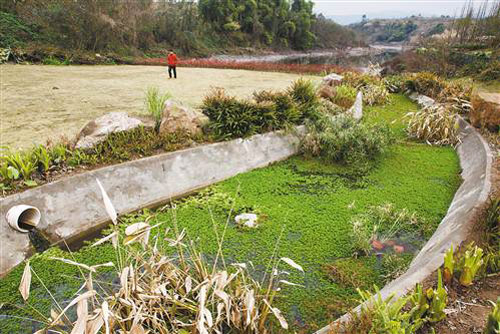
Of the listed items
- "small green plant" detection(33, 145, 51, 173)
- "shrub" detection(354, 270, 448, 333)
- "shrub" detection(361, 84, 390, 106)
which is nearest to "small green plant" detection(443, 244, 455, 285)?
"shrub" detection(354, 270, 448, 333)

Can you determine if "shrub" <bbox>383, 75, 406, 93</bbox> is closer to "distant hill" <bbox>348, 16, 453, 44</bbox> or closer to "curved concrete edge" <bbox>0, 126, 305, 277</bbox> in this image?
"curved concrete edge" <bbox>0, 126, 305, 277</bbox>

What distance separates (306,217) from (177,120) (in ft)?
8.86

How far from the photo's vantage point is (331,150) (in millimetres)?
5918

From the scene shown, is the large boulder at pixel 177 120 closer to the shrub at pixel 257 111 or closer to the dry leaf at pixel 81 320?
the shrub at pixel 257 111

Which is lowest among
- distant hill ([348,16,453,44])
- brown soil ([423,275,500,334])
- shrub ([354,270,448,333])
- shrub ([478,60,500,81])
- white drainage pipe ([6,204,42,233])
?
white drainage pipe ([6,204,42,233])

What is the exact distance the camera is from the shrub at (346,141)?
5.82 meters

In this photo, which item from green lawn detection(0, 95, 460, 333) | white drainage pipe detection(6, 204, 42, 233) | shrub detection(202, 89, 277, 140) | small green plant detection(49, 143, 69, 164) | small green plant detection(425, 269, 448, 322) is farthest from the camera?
shrub detection(202, 89, 277, 140)

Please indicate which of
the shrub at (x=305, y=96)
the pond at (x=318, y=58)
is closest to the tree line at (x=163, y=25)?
the pond at (x=318, y=58)

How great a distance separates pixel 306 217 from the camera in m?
4.26

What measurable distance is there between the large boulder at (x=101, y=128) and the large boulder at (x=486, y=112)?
649 cm

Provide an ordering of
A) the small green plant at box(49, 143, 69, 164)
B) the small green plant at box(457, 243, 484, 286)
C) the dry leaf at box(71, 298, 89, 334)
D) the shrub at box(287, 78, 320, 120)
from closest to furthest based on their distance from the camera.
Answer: the dry leaf at box(71, 298, 89, 334) < the small green plant at box(457, 243, 484, 286) < the small green plant at box(49, 143, 69, 164) < the shrub at box(287, 78, 320, 120)

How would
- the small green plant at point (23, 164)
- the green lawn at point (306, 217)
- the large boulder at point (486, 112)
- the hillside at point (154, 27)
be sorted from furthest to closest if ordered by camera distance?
the hillside at point (154, 27) < the large boulder at point (486, 112) < the small green plant at point (23, 164) < the green lawn at point (306, 217)

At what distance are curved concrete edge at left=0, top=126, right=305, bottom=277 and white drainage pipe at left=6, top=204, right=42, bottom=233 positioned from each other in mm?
93

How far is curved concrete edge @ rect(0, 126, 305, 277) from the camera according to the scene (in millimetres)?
3573
